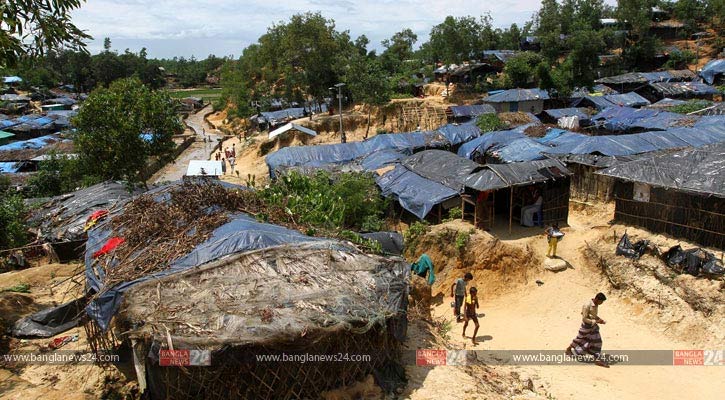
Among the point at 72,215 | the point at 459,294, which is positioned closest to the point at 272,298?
the point at 459,294

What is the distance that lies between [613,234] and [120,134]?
15383 millimetres

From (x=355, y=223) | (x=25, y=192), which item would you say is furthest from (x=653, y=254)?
(x=25, y=192)

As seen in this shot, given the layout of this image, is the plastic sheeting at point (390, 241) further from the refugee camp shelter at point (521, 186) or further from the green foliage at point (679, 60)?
the green foliage at point (679, 60)

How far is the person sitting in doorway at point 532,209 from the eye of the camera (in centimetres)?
1577

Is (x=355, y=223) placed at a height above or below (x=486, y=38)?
below

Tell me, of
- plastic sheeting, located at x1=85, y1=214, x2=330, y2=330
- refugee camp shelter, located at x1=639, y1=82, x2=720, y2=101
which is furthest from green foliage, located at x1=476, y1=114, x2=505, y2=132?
plastic sheeting, located at x1=85, y1=214, x2=330, y2=330

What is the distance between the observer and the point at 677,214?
44.1 ft

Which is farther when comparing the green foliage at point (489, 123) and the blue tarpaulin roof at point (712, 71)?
the blue tarpaulin roof at point (712, 71)

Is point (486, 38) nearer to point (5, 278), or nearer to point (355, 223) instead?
point (355, 223)

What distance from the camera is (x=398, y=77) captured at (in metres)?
40.5

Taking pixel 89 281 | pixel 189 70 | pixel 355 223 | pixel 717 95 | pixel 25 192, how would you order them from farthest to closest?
pixel 189 70, pixel 717 95, pixel 25 192, pixel 355 223, pixel 89 281

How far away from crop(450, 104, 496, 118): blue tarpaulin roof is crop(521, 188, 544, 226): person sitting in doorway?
16.7 m

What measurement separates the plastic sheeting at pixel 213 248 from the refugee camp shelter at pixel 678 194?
32.6ft

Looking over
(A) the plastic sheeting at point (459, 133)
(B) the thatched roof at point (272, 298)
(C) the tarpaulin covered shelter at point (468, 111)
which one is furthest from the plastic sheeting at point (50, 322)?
(C) the tarpaulin covered shelter at point (468, 111)
